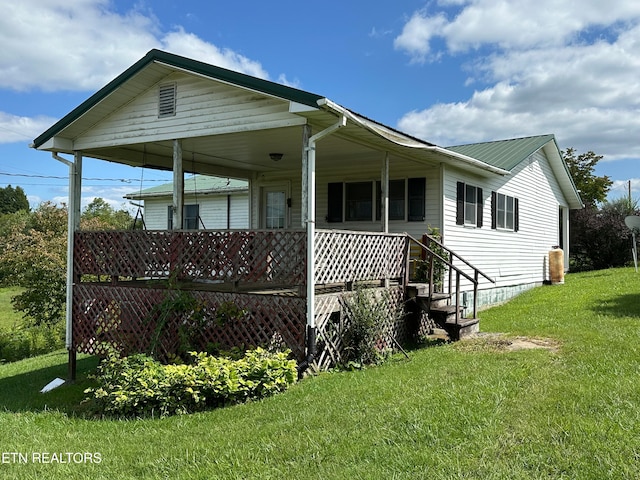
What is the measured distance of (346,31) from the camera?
13.3 m

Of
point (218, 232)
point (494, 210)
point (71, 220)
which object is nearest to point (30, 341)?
point (71, 220)

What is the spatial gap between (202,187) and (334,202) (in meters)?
8.93

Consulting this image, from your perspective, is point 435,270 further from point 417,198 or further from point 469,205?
point 469,205

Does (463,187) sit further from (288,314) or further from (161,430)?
(161,430)

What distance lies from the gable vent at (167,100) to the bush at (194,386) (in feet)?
13.5

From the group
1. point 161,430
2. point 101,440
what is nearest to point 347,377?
point 161,430

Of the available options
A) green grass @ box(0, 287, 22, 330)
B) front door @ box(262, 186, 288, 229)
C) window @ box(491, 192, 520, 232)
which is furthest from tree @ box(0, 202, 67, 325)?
window @ box(491, 192, 520, 232)

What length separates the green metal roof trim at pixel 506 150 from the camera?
44.3 feet

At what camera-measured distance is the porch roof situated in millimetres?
7188

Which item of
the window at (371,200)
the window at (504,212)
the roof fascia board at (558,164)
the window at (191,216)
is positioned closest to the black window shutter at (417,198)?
the window at (371,200)

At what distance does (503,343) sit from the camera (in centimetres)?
820

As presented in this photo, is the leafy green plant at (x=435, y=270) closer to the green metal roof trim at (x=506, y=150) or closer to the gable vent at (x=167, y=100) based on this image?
the green metal roof trim at (x=506, y=150)

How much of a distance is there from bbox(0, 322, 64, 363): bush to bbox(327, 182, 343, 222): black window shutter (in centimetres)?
982

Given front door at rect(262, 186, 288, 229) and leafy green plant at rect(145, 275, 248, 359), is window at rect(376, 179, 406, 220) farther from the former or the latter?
leafy green plant at rect(145, 275, 248, 359)
